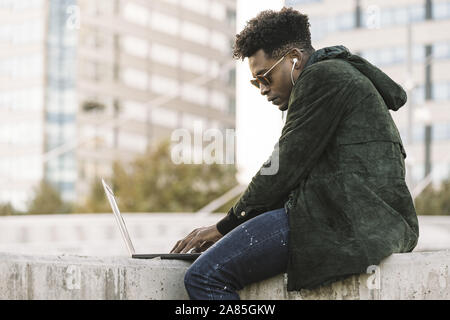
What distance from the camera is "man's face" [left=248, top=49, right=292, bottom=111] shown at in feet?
14.0

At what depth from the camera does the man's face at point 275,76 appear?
4281mm

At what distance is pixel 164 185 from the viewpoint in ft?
158

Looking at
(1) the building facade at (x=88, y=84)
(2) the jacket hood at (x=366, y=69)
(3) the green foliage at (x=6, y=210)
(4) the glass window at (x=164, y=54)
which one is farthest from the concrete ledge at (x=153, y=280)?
(4) the glass window at (x=164, y=54)

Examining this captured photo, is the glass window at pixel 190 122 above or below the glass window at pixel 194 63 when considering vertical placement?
below

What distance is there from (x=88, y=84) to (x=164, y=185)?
44.8m

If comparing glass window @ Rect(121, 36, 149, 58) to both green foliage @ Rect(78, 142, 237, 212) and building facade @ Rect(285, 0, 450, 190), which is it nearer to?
building facade @ Rect(285, 0, 450, 190)

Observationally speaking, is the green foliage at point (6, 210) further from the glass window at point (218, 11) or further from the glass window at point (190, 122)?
the glass window at point (218, 11)

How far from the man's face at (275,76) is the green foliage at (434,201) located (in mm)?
48555

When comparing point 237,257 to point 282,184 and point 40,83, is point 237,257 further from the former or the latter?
point 40,83

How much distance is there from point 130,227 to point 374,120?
62.2 feet

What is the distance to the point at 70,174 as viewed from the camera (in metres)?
88.7

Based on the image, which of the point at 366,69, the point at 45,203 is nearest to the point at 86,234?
the point at 366,69

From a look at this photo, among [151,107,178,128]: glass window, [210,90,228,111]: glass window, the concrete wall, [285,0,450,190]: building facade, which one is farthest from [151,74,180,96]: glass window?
the concrete wall

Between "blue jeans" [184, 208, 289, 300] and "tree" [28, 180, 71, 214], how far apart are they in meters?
54.7
